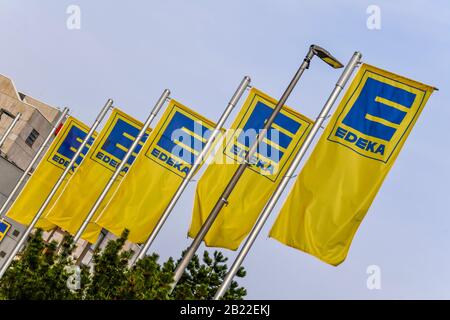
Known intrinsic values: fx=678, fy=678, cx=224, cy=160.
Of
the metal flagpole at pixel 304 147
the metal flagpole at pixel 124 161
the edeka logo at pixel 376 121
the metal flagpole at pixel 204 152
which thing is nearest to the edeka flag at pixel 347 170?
the edeka logo at pixel 376 121

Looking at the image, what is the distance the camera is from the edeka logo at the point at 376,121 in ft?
55.7

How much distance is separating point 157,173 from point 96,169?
6.64 meters

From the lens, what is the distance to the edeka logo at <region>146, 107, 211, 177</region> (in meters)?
24.5

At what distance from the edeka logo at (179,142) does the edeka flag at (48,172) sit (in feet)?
33.9

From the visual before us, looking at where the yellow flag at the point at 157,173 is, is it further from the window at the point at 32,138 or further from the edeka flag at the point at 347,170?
the window at the point at 32,138

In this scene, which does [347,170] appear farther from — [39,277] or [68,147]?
[68,147]

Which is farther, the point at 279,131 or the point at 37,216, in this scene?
the point at 37,216

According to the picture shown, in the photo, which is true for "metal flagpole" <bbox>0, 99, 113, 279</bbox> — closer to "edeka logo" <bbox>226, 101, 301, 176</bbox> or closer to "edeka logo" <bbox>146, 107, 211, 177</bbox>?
"edeka logo" <bbox>146, 107, 211, 177</bbox>

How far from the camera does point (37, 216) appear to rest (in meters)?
31.8

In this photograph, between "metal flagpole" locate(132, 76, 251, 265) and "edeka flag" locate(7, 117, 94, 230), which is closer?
"metal flagpole" locate(132, 76, 251, 265)

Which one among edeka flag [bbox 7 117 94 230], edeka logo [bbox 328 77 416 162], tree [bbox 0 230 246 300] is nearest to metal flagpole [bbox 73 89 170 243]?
edeka flag [bbox 7 117 94 230]
